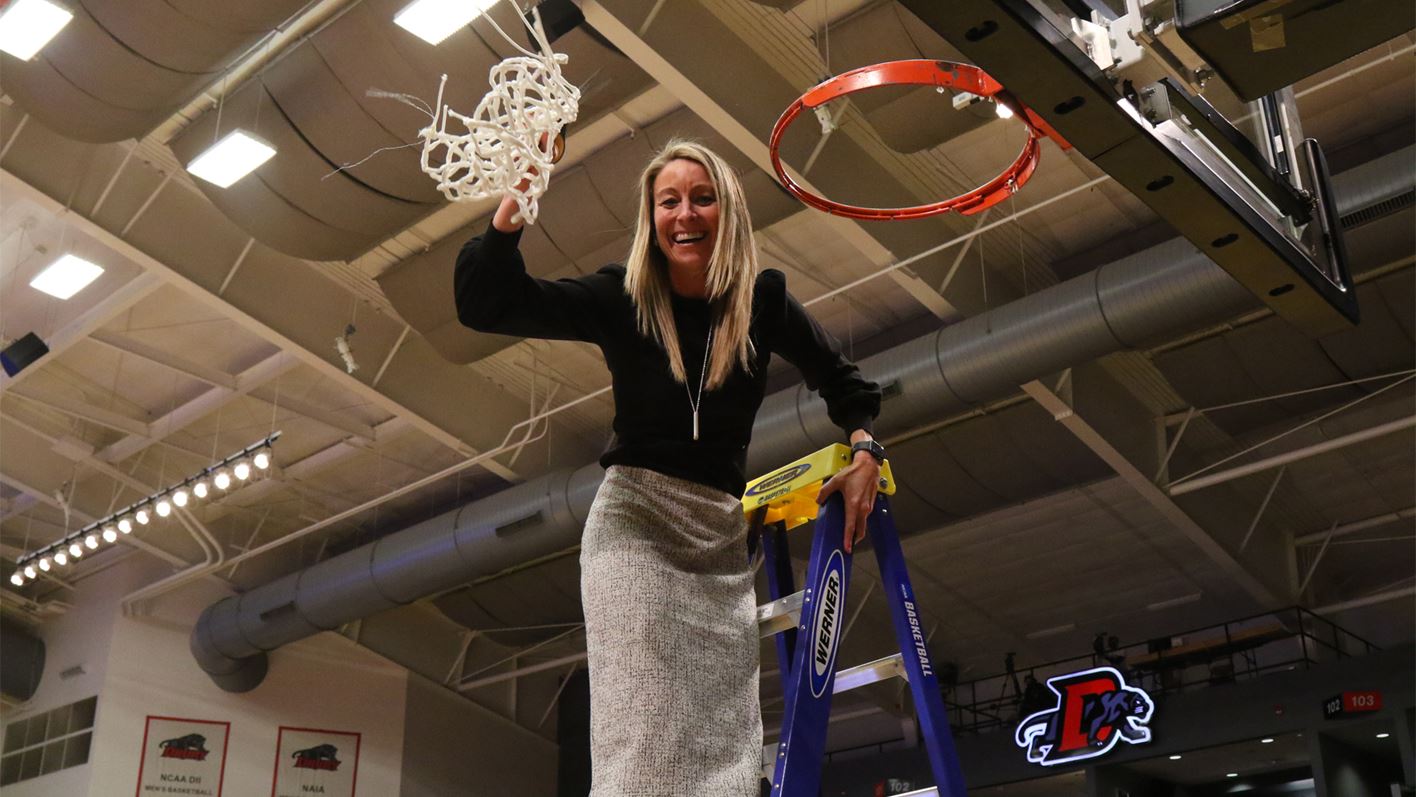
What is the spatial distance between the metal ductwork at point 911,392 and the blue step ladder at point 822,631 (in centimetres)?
769

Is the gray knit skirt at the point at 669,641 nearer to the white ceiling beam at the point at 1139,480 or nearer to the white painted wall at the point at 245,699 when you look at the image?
the white ceiling beam at the point at 1139,480

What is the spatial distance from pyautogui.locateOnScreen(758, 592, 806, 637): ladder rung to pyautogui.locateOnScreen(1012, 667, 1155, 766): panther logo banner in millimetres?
13266

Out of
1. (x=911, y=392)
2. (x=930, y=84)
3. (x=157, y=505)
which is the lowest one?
(x=930, y=84)

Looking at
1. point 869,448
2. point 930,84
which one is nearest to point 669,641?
point 869,448

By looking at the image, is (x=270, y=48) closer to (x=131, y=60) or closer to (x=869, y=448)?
(x=131, y=60)

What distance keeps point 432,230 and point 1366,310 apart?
7.91 meters

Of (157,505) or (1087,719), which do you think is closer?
(157,505)

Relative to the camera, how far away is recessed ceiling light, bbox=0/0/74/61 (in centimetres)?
786

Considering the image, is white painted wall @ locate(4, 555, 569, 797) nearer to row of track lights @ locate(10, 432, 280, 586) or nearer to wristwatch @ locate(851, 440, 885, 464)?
row of track lights @ locate(10, 432, 280, 586)

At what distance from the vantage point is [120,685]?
1702 centimetres

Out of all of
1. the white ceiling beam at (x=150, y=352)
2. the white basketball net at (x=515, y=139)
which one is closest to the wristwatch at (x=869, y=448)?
the white basketball net at (x=515, y=139)

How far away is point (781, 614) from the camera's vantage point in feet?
8.89

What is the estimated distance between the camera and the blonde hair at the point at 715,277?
231cm

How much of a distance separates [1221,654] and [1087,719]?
1721 mm
